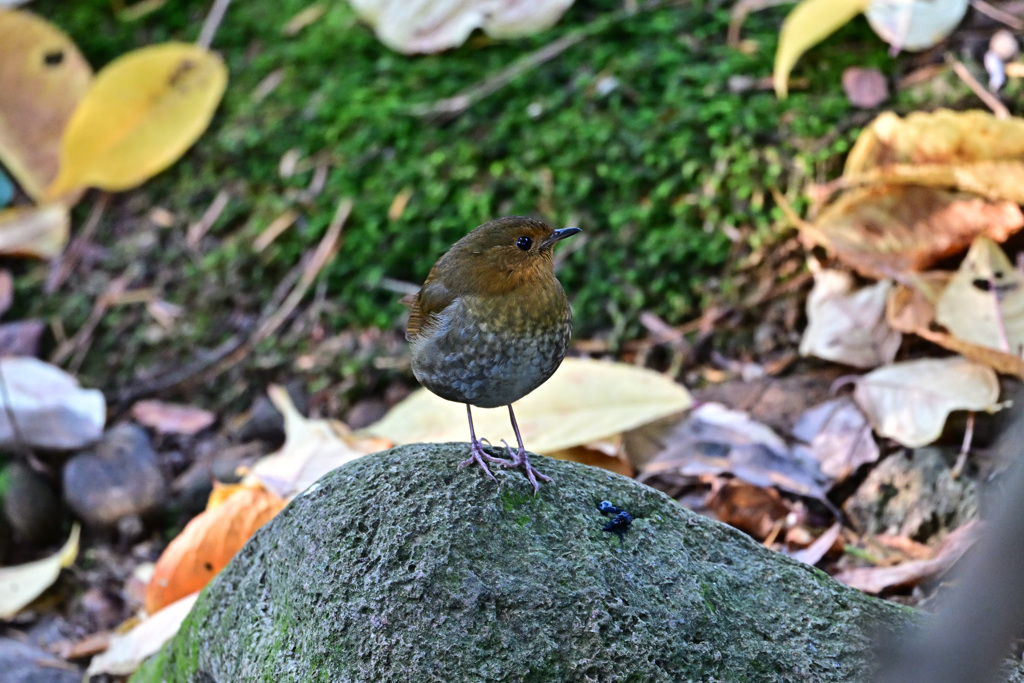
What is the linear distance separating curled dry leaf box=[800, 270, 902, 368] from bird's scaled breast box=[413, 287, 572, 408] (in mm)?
1579

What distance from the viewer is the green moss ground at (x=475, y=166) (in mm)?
4176

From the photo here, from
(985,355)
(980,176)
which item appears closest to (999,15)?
(980,176)

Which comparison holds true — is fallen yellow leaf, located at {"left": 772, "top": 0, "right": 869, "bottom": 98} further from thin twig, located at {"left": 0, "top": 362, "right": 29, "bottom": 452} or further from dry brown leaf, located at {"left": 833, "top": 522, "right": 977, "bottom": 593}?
thin twig, located at {"left": 0, "top": 362, "right": 29, "bottom": 452}

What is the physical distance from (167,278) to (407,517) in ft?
10.8

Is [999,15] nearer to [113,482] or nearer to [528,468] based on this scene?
[528,468]

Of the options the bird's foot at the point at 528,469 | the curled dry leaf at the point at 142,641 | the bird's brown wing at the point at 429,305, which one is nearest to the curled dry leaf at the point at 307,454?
the curled dry leaf at the point at 142,641

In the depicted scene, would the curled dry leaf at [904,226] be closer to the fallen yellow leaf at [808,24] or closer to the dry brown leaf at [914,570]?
the fallen yellow leaf at [808,24]

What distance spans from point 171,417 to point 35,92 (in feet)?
6.88

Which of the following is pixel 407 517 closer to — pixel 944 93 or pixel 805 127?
pixel 805 127

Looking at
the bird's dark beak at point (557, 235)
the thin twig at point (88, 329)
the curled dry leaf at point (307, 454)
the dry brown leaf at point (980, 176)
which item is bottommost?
the thin twig at point (88, 329)

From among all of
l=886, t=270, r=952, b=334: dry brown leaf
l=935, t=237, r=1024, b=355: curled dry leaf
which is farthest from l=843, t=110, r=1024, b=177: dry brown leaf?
l=886, t=270, r=952, b=334: dry brown leaf

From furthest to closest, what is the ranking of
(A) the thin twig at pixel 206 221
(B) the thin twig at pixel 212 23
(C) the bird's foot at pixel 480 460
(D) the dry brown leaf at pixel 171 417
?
(B) the thin twig at pixel 212 23, (A) the thin twig at pixel 206 221, (D) the dry brown leaf at pixel 171 417, (C) the bird's foot at pixel 480 460

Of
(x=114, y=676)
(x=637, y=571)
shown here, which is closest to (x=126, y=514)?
(x=114, y=676)

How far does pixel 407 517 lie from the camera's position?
213cm
